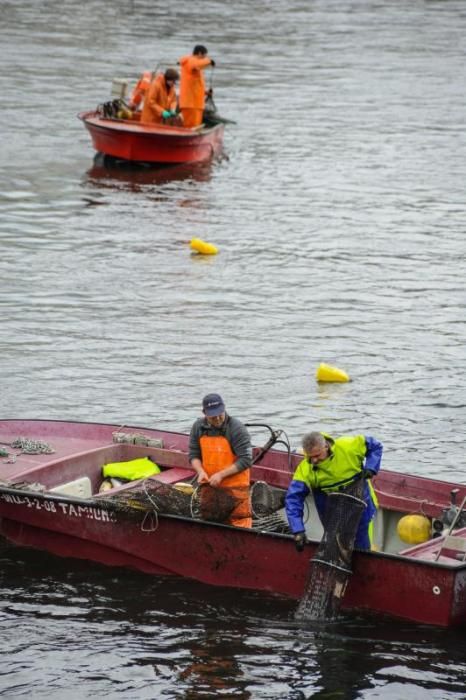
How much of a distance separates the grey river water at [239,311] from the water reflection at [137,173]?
81mm

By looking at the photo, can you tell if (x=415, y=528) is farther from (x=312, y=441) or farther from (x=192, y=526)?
(x=192, y=526)

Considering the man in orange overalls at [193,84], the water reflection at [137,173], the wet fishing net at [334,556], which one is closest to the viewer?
the wet fishing net at [334,556]

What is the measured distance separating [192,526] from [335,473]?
1.39 m

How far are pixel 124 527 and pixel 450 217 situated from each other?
15.9 meters

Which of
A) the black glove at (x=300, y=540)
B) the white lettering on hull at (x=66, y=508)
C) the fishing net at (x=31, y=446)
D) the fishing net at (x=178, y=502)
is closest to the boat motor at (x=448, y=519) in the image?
the black glove at (x=300, y=540)

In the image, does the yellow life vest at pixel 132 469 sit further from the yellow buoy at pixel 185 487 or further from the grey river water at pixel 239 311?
the grey river water at pixel 239 311

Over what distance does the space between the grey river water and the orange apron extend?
2.27 feet

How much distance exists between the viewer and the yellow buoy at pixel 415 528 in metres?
11.7

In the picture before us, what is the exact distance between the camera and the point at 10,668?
1072 centimetres

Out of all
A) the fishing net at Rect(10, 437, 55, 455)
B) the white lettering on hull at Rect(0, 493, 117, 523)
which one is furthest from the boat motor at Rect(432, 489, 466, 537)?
the fishing net at Rect(10, 437, 55, 455)

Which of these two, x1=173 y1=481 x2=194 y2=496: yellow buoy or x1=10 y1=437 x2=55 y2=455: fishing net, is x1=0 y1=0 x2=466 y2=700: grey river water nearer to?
x1=173 y1=481 x2=194 y2=496: yellow buoy

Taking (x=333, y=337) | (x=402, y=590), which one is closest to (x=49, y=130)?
(x=333, y=337)

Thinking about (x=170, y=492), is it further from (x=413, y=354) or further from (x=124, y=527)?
(x=413, y=354)

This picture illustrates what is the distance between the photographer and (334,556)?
11.0m
